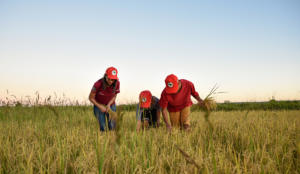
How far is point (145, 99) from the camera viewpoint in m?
5.27

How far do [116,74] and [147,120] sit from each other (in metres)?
1.56

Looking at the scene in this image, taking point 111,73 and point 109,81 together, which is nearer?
point 111,73

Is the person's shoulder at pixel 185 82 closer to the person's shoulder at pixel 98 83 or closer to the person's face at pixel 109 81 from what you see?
the person's face at pixel 109 81

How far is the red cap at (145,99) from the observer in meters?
5.20

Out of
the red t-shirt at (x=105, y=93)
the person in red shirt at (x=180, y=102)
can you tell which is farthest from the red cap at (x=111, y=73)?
the person in red shirt at (x=180, y=102)

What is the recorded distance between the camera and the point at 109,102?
5480 millimetres

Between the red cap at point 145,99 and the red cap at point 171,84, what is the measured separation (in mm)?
651

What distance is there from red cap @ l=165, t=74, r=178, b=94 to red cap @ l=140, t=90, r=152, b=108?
65cm

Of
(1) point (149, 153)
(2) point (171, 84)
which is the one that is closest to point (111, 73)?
(2) point (171, 84)

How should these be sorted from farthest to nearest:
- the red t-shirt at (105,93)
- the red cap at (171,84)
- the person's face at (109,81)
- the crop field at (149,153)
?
Answer: the red t-shirt at (105,93) → the person's face at (109,81) → the red cap at (171,84) → the crop field at (149,153)

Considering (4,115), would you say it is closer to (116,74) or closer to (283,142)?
(116,74)

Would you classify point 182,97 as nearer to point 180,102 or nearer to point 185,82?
point 180,102

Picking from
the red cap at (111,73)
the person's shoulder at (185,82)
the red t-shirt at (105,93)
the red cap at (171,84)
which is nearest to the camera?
the red cap at (171,84)

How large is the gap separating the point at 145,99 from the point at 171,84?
2.66ft
